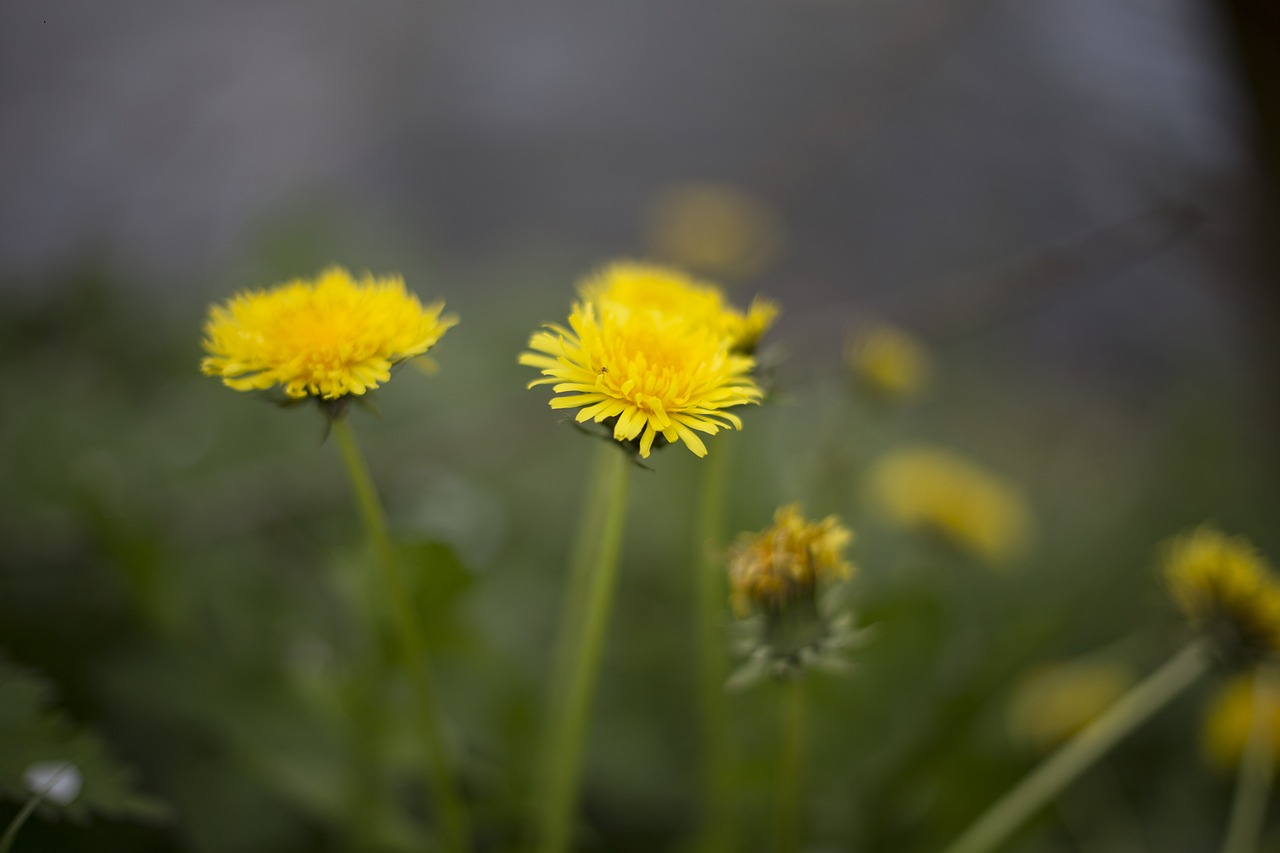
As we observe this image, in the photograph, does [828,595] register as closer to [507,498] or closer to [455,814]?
[455,814]

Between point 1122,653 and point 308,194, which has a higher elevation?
point 308,194

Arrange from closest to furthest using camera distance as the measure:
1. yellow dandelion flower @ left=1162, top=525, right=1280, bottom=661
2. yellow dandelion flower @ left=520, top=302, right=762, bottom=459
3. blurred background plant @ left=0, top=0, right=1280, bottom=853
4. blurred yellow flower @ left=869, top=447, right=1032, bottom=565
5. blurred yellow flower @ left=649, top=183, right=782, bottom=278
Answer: yellow dandelion flower @ left=520, top=302, right=762, bottom=459
yellow dandelion flower @ left=1162, top=525, right=1280, bottom=661
blurred background plant @ left=0, top=0, right=1280, bottom=853
blurred yellow flower @ left=869, top=447, right=1032, bottom=565
blurred yellow flower @ left=649, top=183, right=782, bottom=278

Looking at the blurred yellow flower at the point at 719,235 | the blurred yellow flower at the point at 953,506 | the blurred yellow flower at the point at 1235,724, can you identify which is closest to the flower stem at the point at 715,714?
the blurred yellow flower at the point at 953,506

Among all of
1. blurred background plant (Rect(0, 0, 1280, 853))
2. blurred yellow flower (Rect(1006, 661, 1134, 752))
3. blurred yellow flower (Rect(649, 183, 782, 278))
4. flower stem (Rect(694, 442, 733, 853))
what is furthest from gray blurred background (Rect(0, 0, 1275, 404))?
flower stem (Rect(694, 442, 733, 853))

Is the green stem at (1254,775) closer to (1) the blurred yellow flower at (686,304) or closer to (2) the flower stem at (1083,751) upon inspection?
(2) the flower stem at (1083,751)

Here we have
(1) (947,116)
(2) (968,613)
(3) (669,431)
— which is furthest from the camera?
(1) (947,116)

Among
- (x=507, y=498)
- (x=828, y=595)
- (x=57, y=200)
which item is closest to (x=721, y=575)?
(x=828, y=595)

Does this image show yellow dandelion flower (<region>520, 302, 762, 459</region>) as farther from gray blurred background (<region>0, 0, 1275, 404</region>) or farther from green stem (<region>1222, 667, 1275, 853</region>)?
gray blurred background (<region>0, 0, 1275, 404</region>)
